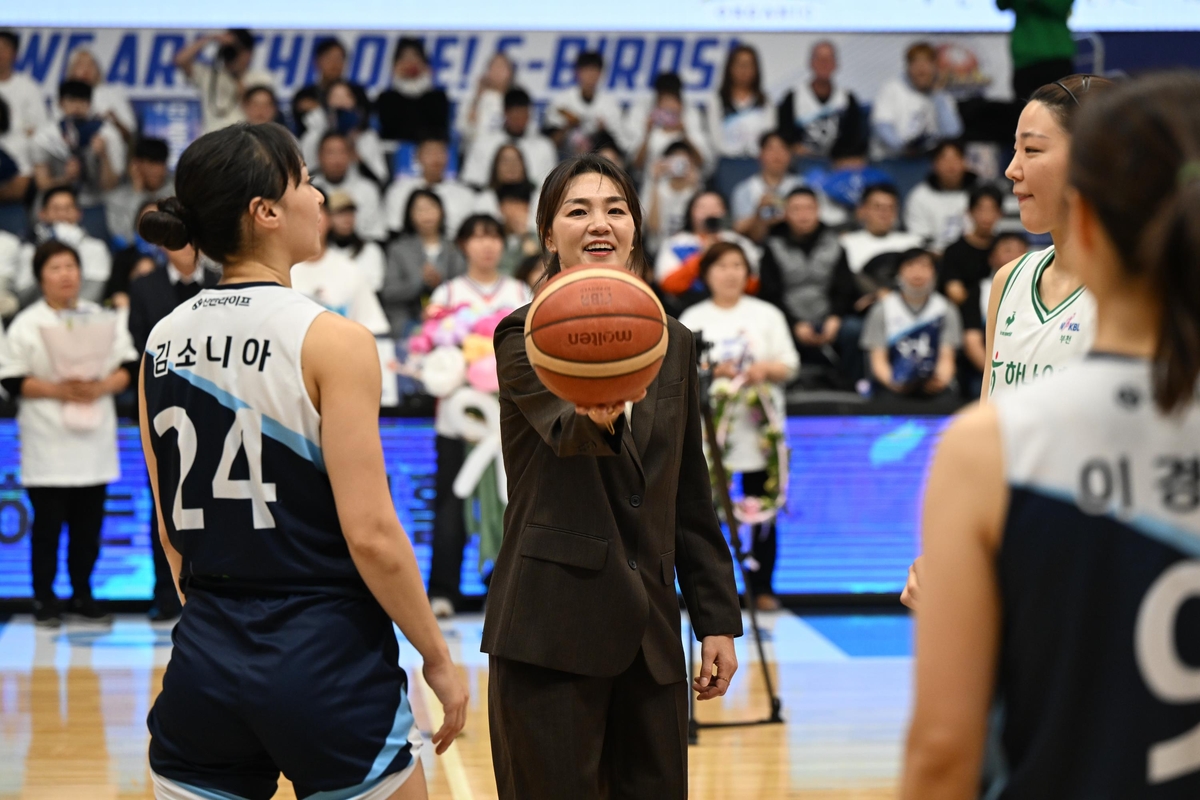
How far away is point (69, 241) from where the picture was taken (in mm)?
8555

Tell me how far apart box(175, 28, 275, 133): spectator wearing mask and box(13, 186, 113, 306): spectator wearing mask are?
1.52m

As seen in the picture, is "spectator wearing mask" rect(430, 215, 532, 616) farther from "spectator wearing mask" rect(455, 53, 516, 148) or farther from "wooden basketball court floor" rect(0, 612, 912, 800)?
"spectator wearing mask" rect(455, 53, 516, 148)

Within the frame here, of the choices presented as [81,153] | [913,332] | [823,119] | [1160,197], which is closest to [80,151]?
[81,153]

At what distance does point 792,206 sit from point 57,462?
4.98 m

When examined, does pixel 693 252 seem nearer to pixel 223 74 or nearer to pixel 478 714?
pixel 478 714

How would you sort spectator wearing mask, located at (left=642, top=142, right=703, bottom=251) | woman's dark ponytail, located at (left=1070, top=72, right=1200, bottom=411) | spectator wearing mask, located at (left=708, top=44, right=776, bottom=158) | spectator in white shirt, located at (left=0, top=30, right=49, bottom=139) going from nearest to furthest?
woman's dark ponytail, located at (left=1070, top=72, right=1200, bottom=411), spectator wearing mask, located at (left=642, top=142, right=703, bottom=251), spectator in white shirt, located at (left=0, top=30, right=49, bottom=139), spectator wearing mask, located at (left=708, top=44, right=776, bottom=158)

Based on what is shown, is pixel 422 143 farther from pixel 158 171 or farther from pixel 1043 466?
pixel 1043 466

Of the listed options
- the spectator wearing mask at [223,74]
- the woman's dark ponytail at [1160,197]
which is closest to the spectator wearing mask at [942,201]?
the spectator wearing mask at [223,74]

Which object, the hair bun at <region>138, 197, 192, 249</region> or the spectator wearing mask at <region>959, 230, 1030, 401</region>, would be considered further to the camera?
the spectator wearing mask at <region>959, 230, 1030, 401</region>

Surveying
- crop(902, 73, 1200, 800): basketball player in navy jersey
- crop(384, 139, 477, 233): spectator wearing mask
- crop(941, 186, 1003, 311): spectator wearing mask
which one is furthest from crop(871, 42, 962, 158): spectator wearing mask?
crop(902, 73, 1200, 800): basketball player in navy jersey

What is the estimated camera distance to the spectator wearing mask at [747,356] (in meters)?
7.20

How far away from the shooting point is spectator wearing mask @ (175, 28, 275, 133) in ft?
32.5

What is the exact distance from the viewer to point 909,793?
1443 millimetres

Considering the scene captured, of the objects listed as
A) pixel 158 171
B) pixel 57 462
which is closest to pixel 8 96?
pixel 158 171
